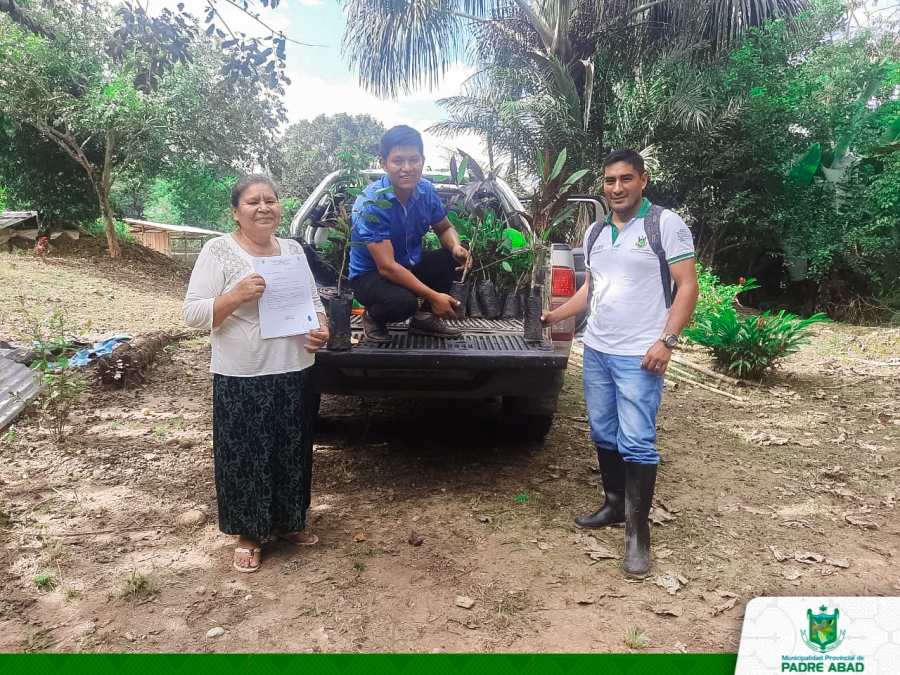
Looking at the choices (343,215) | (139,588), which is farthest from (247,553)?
(343,215)

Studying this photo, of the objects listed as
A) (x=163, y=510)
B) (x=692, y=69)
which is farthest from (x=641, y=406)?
(x=692, y=69)

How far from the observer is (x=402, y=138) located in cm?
302

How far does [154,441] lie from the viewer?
3957 mm

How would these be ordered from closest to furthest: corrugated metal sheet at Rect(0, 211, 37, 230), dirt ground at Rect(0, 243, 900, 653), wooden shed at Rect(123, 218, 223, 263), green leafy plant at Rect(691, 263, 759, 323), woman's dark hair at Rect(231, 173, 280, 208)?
dirt ground at Rect(0, 243, 900, 653) < woman's dark hair at Rect(231, 173, 280, 208) < green leafy plant at Rect(691, 263, 759, 323) < corrugated metal sheet at Rect(0, 211, 37, 230) < wooden shed at Rect(123, 218, 223, 263)

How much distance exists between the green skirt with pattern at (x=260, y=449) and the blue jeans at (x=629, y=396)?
1.25 m

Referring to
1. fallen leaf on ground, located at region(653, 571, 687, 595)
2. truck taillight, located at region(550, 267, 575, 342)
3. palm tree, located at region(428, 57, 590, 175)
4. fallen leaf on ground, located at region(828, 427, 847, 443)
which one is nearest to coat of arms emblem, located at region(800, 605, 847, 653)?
fallen leaf on ground, located at region(653, 571, 687, 595)

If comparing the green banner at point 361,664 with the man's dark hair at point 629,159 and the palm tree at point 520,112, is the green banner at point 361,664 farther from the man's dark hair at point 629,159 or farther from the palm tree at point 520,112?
the palm tree at point 520,112

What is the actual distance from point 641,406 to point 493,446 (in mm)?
1654

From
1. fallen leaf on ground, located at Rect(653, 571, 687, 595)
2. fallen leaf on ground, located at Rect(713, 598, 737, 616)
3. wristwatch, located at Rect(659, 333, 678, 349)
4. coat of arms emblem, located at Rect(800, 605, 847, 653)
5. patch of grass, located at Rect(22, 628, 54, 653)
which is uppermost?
wristwatch, located at Rect(659, 333, 678, 349)

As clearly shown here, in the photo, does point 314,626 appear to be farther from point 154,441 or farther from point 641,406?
point 154,441

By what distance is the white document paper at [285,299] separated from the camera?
2389 millimetres

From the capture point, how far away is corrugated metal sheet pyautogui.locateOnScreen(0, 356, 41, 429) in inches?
161

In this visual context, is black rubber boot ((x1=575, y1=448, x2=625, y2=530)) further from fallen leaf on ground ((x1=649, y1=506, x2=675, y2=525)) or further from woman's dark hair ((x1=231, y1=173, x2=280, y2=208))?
woman's dark hair ((x1=231, y1=173, x2=280, y2=208))

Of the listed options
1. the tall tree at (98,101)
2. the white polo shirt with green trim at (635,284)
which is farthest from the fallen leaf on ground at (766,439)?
the tall tree at (98,101)
